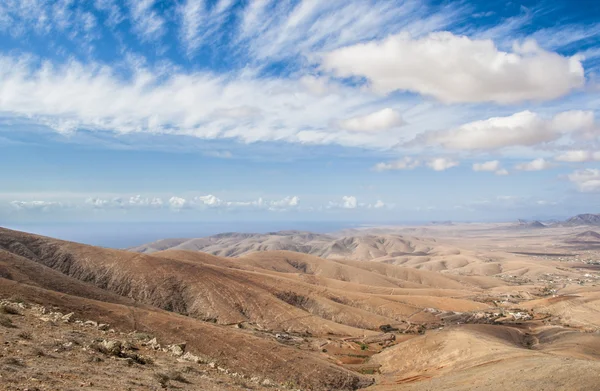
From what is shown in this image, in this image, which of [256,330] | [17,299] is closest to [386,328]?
[256,330]

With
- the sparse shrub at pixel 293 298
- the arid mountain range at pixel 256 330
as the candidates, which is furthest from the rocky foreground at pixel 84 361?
the sparse shrub at pixel 293 298

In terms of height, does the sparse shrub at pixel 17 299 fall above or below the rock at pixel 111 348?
above

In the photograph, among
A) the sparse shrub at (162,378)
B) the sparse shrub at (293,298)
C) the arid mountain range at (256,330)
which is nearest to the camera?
the sparse shrub at (162,378)

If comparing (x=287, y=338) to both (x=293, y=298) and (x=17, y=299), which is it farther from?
(x=17, y=299)

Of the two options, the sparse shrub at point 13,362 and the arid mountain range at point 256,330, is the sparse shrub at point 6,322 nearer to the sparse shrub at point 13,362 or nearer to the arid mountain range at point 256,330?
the arid mountain range at point 256,330

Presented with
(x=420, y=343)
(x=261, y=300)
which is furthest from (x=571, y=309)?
(x=261, y=300)

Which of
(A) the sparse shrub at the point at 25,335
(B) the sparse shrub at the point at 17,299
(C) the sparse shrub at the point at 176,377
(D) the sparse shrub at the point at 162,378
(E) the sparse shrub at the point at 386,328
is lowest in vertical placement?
(E) the sparse shrub at the point at 386,328

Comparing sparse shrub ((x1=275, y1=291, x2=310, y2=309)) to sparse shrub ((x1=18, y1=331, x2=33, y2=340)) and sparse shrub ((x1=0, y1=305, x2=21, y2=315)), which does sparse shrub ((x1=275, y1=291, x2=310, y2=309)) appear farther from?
sparse shrub ((x1=18, y1=331, x2=33, y2=340))

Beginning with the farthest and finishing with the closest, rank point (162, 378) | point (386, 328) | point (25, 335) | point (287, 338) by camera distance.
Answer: point (386, 328), point (287, 338), point (25, 335), point (162, 378)

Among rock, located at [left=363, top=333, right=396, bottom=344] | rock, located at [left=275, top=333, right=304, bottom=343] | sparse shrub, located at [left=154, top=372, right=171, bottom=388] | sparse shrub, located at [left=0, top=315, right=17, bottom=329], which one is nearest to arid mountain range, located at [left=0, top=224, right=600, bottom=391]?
sparse shrub, located at [left=154, top=372, right=171, bottom=388]

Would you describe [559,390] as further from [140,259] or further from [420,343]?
[140,259]
